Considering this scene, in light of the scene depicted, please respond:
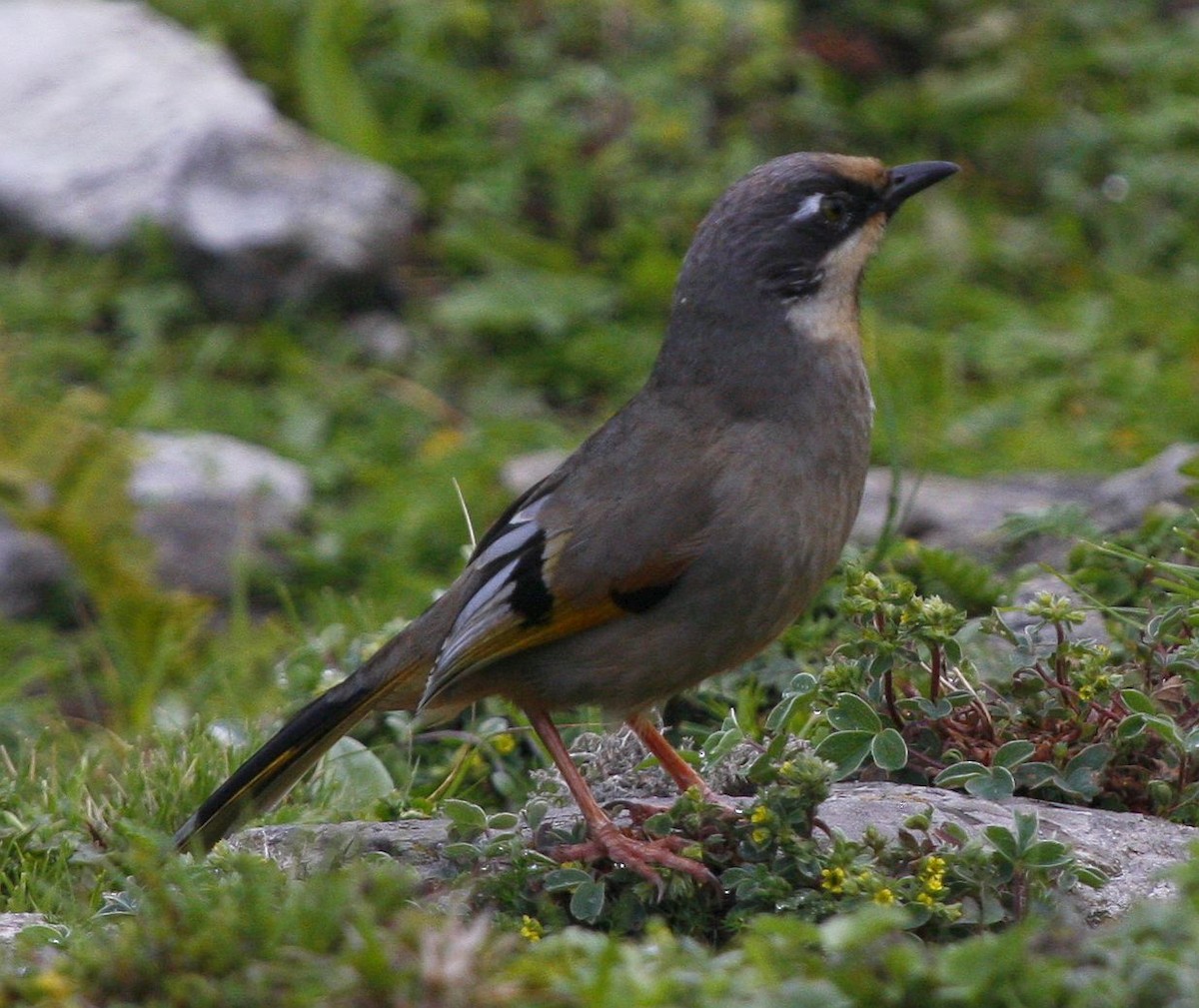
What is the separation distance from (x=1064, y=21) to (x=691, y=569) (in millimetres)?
6962

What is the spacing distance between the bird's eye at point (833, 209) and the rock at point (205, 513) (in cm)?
356

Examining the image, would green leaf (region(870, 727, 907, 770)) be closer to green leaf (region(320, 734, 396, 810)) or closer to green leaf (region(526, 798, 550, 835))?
green leaf (region(526, 798, 550, 835))

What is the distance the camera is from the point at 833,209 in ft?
16.5

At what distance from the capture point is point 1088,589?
16.8ft

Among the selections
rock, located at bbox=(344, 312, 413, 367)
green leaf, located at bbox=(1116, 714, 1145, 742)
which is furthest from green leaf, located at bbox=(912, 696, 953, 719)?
rock, located at bbox=(344, 312, 413, 367)

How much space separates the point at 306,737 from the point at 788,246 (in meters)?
1.77

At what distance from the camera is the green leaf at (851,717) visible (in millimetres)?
4230

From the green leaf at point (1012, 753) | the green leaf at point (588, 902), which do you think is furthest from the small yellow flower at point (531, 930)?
the green leaf at point (1012, 753)

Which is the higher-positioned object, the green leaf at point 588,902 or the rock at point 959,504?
the green leaf at point 588,902

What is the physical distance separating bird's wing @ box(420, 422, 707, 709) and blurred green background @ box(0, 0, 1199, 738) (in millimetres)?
2590

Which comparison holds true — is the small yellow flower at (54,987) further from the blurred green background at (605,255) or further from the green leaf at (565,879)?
the blurred green background at (605,255)

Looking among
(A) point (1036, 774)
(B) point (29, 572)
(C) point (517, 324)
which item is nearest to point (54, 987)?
(A) point (1036, 774)

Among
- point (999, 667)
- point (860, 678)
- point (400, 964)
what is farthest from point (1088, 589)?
point (400, 964)

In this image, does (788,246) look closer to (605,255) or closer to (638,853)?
(638,853)
